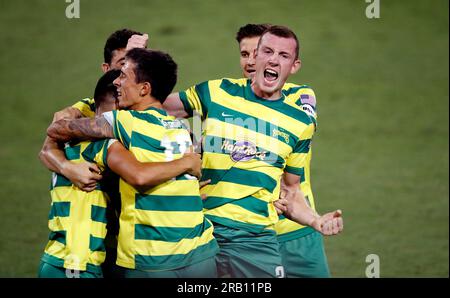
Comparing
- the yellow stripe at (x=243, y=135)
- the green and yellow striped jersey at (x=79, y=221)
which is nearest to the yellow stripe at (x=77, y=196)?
the green and yellow striped jersey at (x=79, y=221)

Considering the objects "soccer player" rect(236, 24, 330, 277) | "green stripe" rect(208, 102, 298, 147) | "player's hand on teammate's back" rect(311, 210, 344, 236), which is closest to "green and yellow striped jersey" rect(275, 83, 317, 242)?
"soccer player" rect(236, 24, 330, 277)

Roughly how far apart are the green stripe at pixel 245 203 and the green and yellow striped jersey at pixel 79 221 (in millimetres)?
642

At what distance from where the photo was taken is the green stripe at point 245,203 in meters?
5.93

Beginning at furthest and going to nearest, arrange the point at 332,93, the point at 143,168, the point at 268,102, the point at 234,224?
the point at 332,93, the point at 268,102, the point at 234,224, the point at 143,168

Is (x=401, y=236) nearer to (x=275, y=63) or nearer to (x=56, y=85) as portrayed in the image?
(x=275, y=63)

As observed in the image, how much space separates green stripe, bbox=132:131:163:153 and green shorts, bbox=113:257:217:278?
67 centimetres

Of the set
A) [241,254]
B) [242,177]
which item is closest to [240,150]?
[242,177]

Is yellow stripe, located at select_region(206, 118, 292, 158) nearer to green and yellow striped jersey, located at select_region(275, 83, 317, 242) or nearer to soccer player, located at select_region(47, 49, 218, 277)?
soccer player, located at select_region(47, 49, 218, 277)

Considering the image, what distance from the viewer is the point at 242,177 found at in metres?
5.95

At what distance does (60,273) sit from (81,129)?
2.70 ft

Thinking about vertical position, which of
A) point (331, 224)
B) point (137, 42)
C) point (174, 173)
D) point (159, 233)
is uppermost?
point (137, 42)

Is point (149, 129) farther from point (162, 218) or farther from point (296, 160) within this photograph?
point (296, 160)

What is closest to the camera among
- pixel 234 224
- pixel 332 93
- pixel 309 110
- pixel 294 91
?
pixel 234 224

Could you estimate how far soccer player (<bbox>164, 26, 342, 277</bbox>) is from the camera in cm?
593
